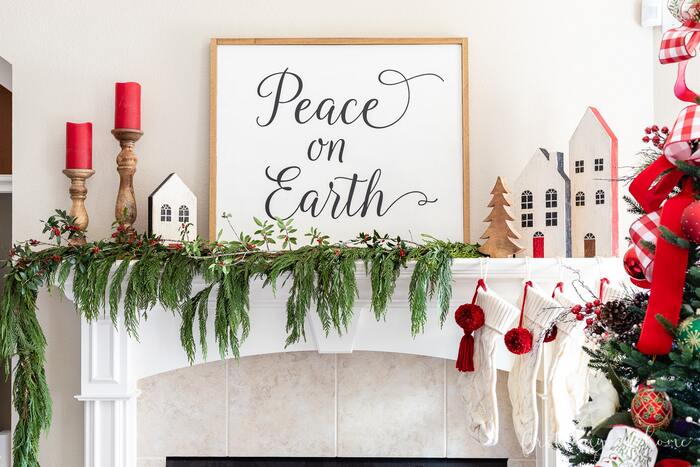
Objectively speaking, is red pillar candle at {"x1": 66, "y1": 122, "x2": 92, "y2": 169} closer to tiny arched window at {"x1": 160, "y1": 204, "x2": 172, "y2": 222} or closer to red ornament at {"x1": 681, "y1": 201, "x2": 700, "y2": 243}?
tiny arched window at {"x1": 160, "y1": 204, "x2": 172, "y2": 222}

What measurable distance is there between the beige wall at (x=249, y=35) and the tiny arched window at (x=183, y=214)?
0.09 meters

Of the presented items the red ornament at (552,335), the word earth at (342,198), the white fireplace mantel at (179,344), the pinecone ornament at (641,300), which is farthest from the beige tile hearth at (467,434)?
the pinecone ornament at (641,300)

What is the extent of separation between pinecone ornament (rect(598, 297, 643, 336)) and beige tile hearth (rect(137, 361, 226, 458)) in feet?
3.75

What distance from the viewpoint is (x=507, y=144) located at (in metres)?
Answer: 1.95

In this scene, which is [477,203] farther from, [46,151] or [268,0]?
[46,151]

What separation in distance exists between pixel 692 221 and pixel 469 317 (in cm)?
73

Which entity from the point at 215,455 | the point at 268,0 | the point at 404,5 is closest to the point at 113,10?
the point at 268,0

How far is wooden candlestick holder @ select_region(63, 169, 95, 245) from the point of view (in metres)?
1.87

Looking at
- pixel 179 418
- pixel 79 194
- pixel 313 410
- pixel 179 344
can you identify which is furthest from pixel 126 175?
pixel 313 410

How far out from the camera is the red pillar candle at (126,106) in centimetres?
185

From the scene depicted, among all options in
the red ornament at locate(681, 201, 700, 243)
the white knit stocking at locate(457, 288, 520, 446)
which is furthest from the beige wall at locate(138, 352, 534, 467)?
the red ornament at locate(681, 201, 700, 243)

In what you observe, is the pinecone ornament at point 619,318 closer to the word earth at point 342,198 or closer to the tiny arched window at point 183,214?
the word earth at point 342,198

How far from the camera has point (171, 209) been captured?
6.03 ft

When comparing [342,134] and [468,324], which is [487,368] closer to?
[468,324]
